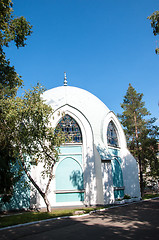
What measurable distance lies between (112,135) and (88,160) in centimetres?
446

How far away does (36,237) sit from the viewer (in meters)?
6.35

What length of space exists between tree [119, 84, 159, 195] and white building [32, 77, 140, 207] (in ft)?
16.5

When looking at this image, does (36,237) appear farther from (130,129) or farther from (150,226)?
(130,129)

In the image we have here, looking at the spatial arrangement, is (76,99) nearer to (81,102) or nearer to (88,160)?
(81,102)

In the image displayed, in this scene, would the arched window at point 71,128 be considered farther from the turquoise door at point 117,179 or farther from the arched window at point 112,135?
the turquoise door at point 117,179

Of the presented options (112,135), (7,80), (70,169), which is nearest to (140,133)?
(112,135)

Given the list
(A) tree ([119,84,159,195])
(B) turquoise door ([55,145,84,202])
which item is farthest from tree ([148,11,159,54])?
(A) tree ([119,84,159,195])

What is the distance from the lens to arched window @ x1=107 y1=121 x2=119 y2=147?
18.4 m

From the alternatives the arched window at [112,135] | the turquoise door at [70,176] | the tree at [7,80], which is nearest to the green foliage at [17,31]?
the tree at [7,80]

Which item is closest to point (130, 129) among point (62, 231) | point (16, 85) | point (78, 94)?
point (78, 94)

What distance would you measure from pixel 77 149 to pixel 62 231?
30.3 ft

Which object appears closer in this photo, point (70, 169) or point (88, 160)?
point (70, 169)

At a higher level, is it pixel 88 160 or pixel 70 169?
pixel 88 160

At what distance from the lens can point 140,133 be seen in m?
24.7
